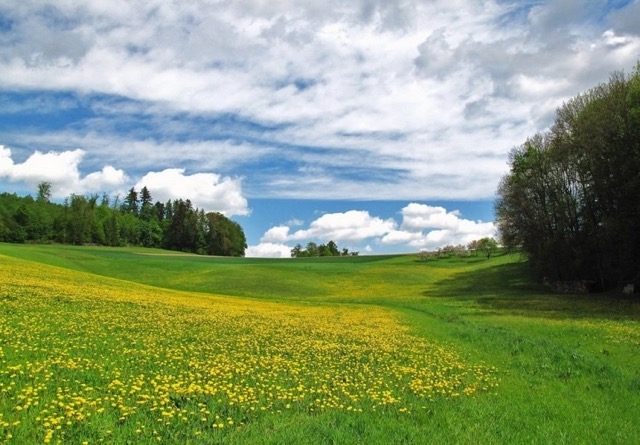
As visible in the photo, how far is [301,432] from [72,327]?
12876mm

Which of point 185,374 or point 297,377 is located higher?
point 185,374

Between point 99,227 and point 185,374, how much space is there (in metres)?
169

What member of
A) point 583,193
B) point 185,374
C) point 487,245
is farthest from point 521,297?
point 487,245

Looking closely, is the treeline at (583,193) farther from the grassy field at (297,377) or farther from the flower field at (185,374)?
the flower field at (185,374)

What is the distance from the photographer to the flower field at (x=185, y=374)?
368 inches

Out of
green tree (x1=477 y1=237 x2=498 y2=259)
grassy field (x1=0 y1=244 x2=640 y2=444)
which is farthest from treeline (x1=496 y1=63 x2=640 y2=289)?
green tree (x1=477 y1=237 x2=498 y2=259)

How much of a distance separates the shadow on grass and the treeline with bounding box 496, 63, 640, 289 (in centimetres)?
457

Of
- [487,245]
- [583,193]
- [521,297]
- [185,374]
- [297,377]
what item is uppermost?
[583,193]

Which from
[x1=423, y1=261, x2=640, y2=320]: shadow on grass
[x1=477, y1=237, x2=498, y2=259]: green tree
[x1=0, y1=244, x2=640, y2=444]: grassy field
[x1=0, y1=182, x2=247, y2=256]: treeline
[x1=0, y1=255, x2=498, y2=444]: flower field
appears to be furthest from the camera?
[x1=0, y1=182, x2=247, y2=256]: treeline

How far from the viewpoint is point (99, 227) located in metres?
166

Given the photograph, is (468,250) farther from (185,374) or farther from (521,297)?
(185,374)

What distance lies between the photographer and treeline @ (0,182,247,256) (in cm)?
15300

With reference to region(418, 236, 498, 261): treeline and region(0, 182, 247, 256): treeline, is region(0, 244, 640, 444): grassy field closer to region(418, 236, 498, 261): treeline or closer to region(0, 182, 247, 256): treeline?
region(418, 236, 498, 261): treeline

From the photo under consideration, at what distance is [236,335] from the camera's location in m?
21.3
